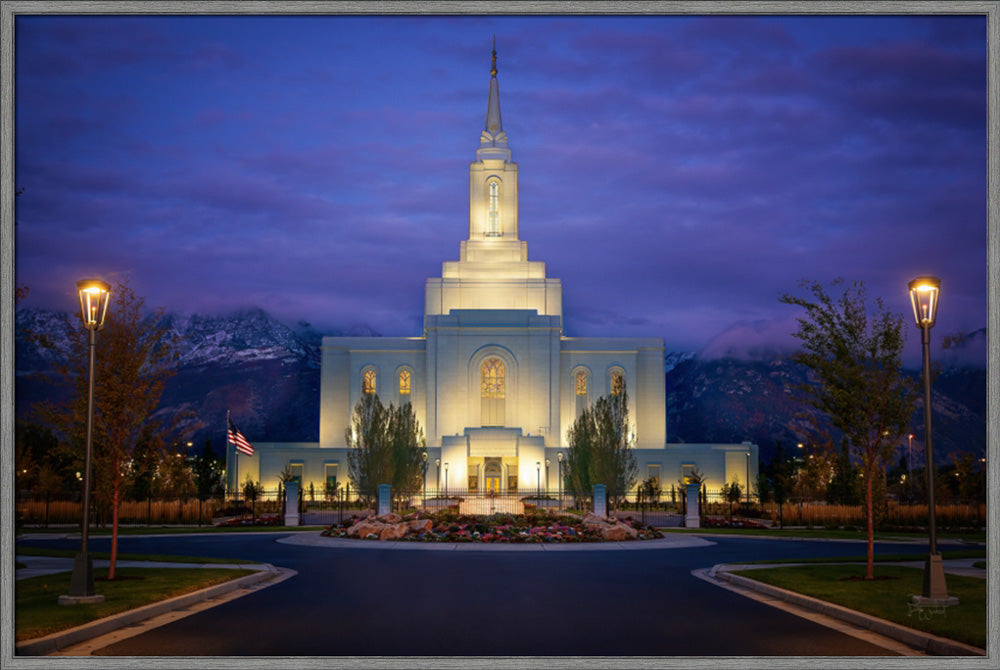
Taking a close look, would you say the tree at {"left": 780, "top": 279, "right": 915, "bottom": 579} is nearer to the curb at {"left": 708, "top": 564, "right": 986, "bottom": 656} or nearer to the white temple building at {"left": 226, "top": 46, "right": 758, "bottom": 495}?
the curb at {"left": 708, "top": 564, "right": 986, "bottom": 656}

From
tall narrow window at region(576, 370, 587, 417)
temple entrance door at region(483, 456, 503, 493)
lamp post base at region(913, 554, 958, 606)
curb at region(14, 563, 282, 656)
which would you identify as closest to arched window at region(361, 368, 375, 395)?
temple entrance door at region(483, 456, 503, 493)

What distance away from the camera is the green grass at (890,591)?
36.8 feet

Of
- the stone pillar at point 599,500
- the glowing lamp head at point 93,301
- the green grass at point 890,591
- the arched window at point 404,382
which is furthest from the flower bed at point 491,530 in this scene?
the arched window at point 404,382

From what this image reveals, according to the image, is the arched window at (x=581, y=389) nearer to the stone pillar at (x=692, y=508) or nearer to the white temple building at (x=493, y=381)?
the white temple building at (x=493, y=381)

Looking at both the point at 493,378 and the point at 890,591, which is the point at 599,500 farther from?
the point at 493,378

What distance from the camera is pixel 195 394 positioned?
173125 millimetres

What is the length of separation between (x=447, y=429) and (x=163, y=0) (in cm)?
6120

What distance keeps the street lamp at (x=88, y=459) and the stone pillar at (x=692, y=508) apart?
2858 cm

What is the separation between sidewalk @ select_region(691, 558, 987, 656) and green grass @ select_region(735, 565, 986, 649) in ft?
0.67

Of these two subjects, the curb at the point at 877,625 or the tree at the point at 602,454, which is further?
the tree at the point at 602,454

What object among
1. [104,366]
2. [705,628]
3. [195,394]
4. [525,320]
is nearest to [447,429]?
[525,320]

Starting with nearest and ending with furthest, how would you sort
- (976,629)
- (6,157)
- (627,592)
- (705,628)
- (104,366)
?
1. (6,157)
2. (976,629)
3. (705,628)
4. (627,592)
5. (104,366)

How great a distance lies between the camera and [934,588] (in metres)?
12.9

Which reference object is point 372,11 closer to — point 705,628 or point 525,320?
point 705,628
